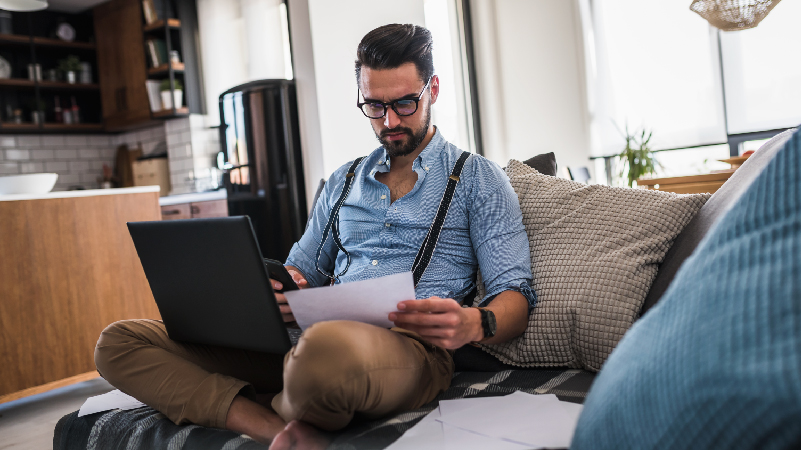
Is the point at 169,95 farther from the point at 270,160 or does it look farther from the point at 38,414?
the point at 38,414

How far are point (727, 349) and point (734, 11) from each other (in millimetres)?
3518

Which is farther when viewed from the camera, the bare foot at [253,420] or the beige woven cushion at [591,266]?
the beige woven cushion at [591,266]

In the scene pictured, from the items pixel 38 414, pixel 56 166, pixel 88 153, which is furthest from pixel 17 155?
pixel 38 414

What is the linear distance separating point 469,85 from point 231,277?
4.67m

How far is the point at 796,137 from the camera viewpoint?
21.6 inches

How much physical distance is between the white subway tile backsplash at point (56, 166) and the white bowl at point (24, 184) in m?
3.15

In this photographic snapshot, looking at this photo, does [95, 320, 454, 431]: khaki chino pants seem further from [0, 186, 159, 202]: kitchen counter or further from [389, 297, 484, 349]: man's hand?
[0, 186, 159, 202]: kitchen counter

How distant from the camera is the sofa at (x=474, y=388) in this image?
3.48ft

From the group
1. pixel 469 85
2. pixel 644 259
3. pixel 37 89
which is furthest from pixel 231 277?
pixel 37 89

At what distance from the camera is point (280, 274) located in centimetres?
118

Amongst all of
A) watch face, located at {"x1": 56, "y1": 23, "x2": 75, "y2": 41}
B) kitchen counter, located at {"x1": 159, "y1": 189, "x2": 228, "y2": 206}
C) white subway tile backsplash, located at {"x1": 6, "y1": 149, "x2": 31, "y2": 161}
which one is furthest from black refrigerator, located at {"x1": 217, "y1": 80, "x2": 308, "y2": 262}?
white subway tile backsplash, located at {"x1": 6, "y1": 149, "x2": 31, "y2": 161}

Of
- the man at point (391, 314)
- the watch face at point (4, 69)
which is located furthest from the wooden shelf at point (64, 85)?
the man at point (391, 314)

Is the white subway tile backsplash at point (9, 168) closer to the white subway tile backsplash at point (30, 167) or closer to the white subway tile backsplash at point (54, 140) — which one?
the white subway tile backsplash at point (30, 167)

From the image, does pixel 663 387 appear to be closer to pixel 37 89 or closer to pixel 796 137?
pixel 796 137
